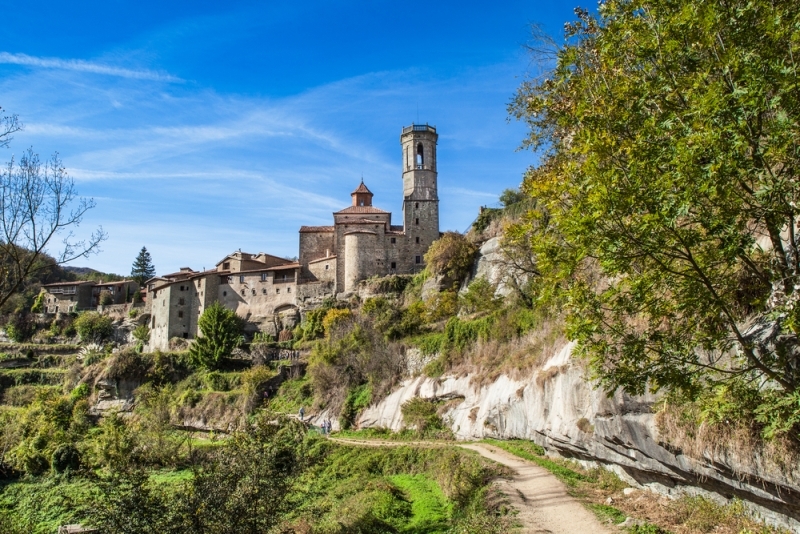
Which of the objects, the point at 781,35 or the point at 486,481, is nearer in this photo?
the point at 781,35

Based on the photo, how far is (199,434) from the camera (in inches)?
1414

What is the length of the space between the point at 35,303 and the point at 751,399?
81.5 metres

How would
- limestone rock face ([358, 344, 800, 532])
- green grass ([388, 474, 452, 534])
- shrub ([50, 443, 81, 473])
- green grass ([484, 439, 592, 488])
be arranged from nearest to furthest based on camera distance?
limestone rock face ([358, 344, 800, 532])
green grass ([388, 474, 452, 534])
green grass ([484, 439, 592, 488])
shrub ([50, 443, 81, 473])

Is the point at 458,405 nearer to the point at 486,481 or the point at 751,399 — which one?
the point at 486,481

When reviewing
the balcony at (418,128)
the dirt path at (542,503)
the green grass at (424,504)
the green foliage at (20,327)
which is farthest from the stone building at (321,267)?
the dirt path at (542,503)

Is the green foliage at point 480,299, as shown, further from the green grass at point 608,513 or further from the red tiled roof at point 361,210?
the red tiled roof at point 361,210

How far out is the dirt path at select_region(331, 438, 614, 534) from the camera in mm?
10859

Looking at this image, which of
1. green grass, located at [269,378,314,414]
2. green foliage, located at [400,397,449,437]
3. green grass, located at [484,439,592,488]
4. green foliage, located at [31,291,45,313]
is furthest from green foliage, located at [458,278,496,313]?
green foliage, located at [31,291,45,313]

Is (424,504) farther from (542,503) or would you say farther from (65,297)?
(65,297)

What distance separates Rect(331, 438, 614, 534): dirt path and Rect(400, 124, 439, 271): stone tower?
38316 mm

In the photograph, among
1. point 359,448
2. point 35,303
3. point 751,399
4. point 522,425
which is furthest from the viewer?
point 35,303

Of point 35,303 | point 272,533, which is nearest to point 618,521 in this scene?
point 272,533

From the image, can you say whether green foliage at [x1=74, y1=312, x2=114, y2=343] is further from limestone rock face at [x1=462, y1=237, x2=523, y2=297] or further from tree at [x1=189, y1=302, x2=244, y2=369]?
limestone rock face at [x1=462, y1=237, x2=523, y2=297]

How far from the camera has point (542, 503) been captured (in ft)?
41.3
